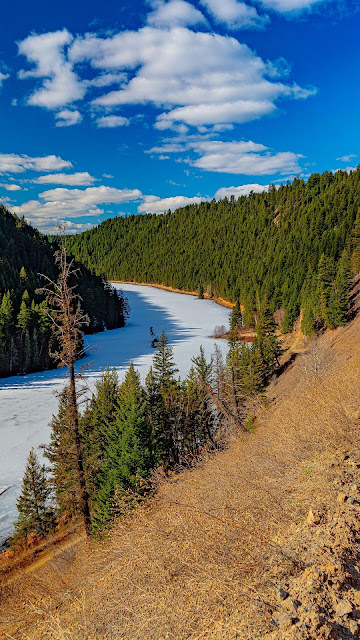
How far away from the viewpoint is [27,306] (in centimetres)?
6719

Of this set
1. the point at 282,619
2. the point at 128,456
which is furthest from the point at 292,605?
the point at 128,456

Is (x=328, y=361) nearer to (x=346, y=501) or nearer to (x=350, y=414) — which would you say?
(x=350, y=414)

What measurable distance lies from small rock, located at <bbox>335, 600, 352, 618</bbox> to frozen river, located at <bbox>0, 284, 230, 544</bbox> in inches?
392

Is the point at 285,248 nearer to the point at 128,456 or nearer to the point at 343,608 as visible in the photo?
the point at 128,456

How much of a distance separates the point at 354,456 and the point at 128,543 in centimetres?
516

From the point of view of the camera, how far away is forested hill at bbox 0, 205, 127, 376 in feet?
200

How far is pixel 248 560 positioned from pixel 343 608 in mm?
1762

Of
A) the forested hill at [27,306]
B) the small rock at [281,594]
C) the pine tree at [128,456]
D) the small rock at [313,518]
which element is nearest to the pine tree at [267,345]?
the forested hill at [27,306]

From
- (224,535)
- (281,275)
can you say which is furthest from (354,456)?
(281,275)

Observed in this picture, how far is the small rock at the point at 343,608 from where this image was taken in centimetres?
395

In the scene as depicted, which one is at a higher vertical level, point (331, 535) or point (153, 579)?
point (331, 535)

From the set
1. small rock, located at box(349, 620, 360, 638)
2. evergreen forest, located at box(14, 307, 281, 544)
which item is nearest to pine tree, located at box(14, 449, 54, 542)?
evergreen forest, located at box(14, 307, 281, 544)

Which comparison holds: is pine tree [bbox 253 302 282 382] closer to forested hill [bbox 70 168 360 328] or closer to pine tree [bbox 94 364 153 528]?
forested hill [bbox 70 168 360 328]

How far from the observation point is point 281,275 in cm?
11719
